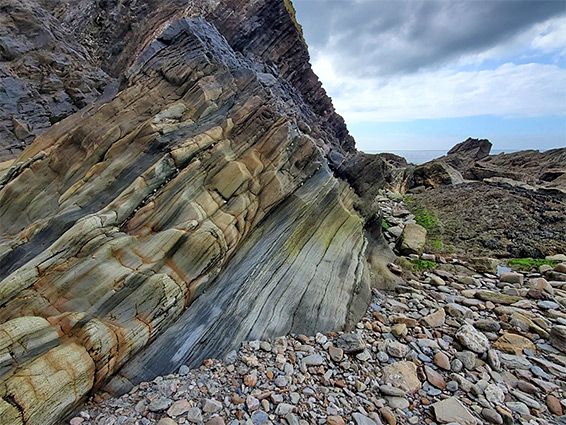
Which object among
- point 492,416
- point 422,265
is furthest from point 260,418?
point 422,265

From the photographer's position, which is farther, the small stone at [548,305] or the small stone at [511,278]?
the small stone at [511,278]

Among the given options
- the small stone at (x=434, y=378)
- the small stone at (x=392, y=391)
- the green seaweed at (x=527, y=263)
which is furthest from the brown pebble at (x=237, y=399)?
the green seaweed at (x=527, y=263)

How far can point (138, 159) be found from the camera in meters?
8.23

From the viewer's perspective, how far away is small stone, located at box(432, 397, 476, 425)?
4.66 m

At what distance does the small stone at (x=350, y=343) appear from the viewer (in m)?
6.11

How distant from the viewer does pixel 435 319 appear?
23.8 feet

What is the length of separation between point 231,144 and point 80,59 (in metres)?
23.3

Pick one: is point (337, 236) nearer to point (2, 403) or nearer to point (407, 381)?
point (407, 381)

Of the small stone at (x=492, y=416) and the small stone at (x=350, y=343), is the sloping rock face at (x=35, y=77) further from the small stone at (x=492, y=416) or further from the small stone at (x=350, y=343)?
the small stone at (x=492, y=416)

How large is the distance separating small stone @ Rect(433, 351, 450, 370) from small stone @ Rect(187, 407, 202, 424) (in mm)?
4603

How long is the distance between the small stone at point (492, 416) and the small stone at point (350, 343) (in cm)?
217

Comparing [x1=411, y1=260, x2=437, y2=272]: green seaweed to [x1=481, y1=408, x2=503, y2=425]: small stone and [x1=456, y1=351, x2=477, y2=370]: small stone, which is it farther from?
[x1=481, y1=408, x2=503, y2=425]: small stone

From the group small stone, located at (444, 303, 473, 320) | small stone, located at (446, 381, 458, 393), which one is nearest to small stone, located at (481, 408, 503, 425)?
small stone, located at (446, 381, 458, 393)

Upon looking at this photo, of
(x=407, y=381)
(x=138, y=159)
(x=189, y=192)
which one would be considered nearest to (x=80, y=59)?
(x=138, y=159)
